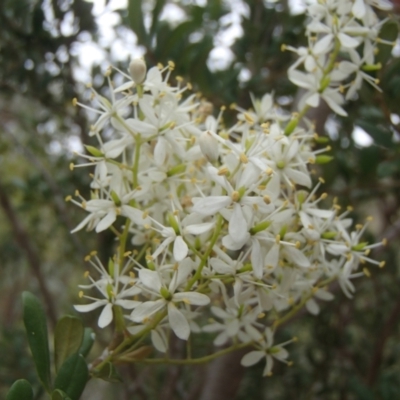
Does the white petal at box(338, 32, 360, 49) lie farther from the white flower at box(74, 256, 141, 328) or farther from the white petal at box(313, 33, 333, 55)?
the white flower at box(74, 256, 141, 328)

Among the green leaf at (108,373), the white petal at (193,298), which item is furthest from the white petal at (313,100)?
the green leaf at (108,373)

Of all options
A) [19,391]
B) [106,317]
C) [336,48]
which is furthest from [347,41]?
[19,391]

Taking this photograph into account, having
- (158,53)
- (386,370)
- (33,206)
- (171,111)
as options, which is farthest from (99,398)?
(171,111)

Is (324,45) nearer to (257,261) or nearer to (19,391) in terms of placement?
(257,261)

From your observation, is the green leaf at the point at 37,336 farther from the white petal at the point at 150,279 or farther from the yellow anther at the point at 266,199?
the yellow anther at the point at 266,199

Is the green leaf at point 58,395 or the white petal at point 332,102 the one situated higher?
the white petal at point 332,102

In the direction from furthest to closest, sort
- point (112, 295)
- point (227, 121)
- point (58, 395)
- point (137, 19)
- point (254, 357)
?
point (227, 121), point (137, 19), point (254, 357), point (112, 295), point (58, 395)
